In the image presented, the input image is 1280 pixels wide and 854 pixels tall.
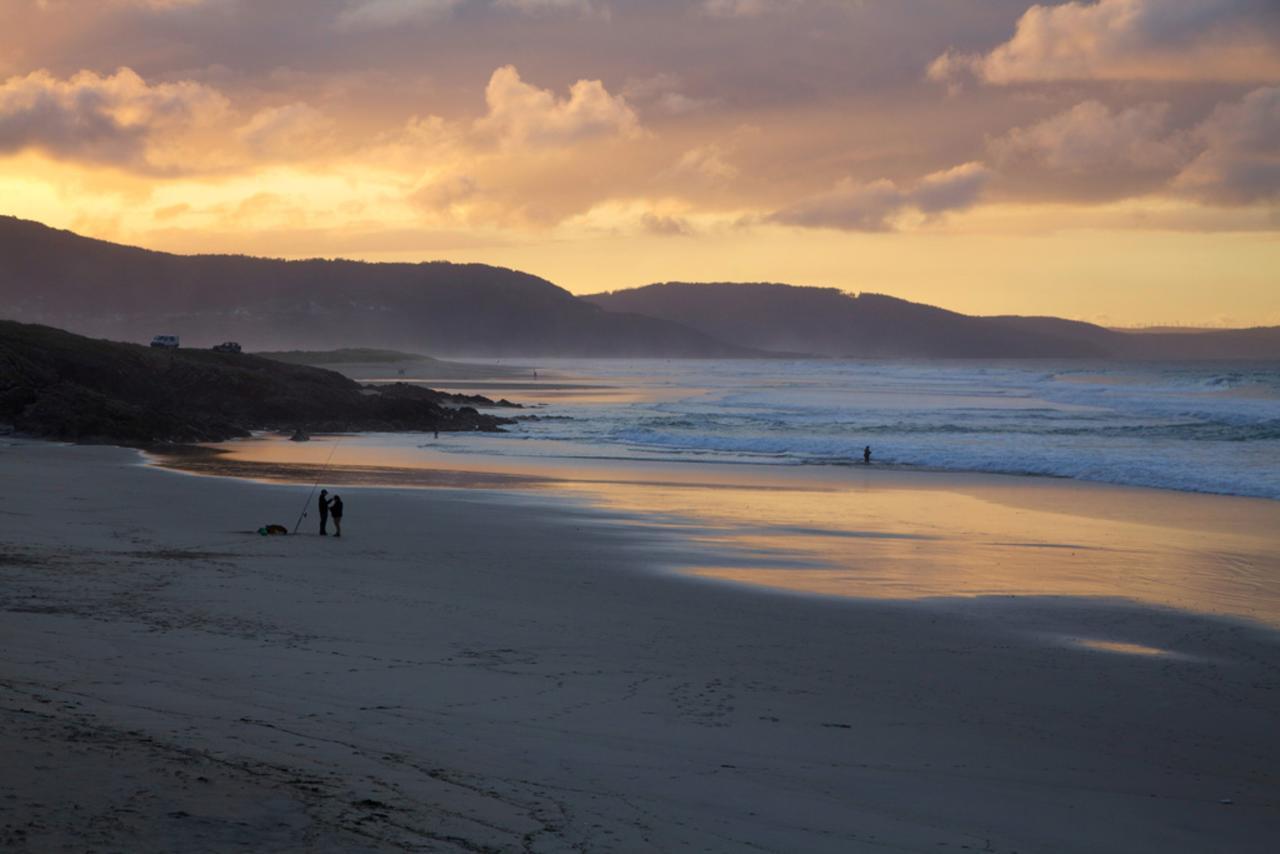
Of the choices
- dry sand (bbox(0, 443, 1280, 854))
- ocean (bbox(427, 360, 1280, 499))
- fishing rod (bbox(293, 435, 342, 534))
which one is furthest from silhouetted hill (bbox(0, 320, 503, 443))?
dry sand (bbox(0, 443, 1280, 854))

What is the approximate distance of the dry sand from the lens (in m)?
5.12

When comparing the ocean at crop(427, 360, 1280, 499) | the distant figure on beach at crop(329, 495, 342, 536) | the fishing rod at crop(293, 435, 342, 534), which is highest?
the ocean at crop(427, 360, 1280, 499)

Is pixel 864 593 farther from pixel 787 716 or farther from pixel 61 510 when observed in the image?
pixel 61 510

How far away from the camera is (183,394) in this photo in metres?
41.6

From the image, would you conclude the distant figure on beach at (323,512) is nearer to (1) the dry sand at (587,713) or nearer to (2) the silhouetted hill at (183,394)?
(1) the dry sand at (587,713)

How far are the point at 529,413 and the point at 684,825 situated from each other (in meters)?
46.1

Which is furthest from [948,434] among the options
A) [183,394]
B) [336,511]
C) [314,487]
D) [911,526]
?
[183,394]

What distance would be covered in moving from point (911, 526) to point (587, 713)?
1185cm

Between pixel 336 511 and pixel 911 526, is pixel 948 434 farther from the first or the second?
pixel 336 511

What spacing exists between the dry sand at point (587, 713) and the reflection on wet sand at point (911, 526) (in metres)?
1.24

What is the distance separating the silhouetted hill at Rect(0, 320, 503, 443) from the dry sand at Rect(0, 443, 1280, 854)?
2074 cm

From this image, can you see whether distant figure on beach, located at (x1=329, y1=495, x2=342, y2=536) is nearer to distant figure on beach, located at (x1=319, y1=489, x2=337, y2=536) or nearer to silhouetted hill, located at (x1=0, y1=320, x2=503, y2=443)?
distant figure on beach, located at (x1=319, y1=489, x2=337, y2=536)

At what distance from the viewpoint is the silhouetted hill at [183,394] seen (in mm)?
32156

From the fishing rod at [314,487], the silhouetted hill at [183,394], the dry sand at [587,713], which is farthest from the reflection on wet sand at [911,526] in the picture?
the silhouetted hill at [183,394]
